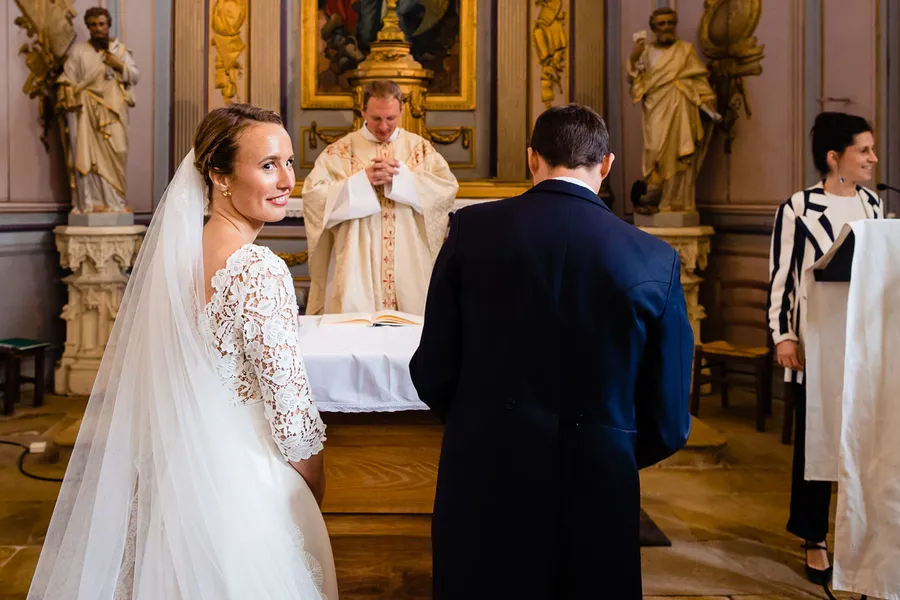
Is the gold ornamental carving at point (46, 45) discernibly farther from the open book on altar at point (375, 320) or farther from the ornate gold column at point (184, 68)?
the open book on altar at point (375, 320)

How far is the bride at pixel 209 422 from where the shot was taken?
6.93 ft

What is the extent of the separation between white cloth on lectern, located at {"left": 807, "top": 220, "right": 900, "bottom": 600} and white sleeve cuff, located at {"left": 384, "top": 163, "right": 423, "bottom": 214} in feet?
7.33

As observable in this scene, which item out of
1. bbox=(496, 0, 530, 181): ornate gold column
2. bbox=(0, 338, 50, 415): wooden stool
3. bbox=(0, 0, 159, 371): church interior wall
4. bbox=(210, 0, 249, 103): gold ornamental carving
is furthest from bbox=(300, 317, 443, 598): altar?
bbox=(210, 0, 249, 103): gold ornamental carving

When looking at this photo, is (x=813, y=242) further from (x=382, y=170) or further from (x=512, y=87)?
(x=512, y=87)

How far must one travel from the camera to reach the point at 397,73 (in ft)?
25.9

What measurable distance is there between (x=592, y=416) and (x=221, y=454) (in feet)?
2.65

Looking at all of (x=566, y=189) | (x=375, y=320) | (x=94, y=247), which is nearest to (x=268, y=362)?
(x=566, y=189)

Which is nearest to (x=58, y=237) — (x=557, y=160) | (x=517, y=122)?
(x=517, y=122)

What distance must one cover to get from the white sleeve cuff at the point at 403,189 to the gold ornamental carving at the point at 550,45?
3969mm

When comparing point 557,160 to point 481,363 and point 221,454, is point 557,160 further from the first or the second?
point 221,454

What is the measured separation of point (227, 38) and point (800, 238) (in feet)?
20.1

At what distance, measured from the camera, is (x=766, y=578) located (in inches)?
148

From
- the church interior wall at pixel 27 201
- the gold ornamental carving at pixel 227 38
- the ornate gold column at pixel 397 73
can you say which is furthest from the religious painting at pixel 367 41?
the church interior wall at pixel 27 201

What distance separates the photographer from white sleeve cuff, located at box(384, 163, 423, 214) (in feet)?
15.4
